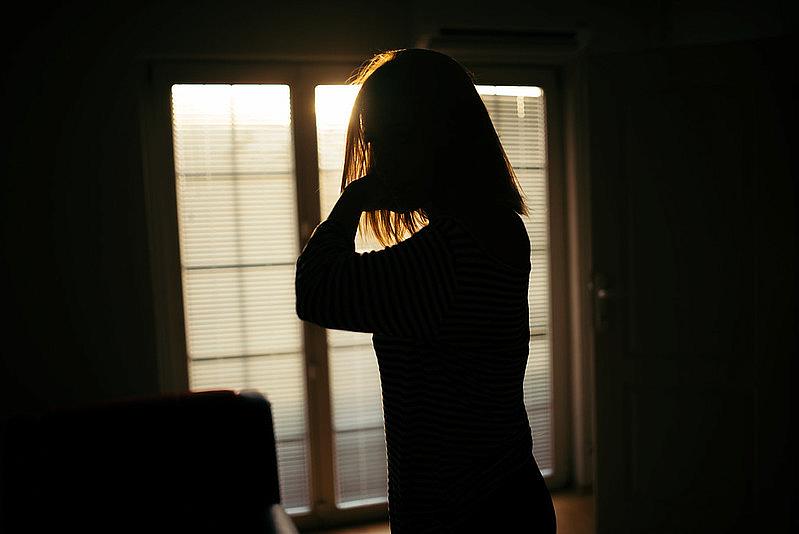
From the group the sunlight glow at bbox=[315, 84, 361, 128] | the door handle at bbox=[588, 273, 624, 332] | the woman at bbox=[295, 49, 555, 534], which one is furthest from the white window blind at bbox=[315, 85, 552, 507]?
the woman at bbox=[295, 49, 555, 534]

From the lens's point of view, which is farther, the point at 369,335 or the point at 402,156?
the point at 369,335

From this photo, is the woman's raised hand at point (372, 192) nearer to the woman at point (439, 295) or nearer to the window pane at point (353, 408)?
the woman at point (439, 295)

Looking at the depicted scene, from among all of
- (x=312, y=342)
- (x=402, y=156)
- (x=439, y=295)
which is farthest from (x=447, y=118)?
(x=312, y=342)

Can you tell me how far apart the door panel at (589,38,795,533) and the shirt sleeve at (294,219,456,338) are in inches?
71.3

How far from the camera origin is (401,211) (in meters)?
0.81

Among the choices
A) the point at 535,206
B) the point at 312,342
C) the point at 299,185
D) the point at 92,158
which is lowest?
the point at 312,342

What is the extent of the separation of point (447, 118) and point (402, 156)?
0.23 ft

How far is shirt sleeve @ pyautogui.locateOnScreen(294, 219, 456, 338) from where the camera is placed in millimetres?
683

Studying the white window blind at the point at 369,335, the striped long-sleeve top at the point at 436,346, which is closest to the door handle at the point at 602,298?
the white window blind at the point at 369,335

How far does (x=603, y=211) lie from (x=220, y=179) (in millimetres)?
1515

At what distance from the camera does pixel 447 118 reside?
752 millimetres

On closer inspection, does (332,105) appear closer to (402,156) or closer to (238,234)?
(238,234)

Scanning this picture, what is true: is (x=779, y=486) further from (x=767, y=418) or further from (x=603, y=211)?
(x=603, y=211)

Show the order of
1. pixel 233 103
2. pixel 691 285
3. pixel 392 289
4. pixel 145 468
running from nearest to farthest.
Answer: pixel 392 289 → pixel 145 468 → pixel 691 285 → pixel 233 103
